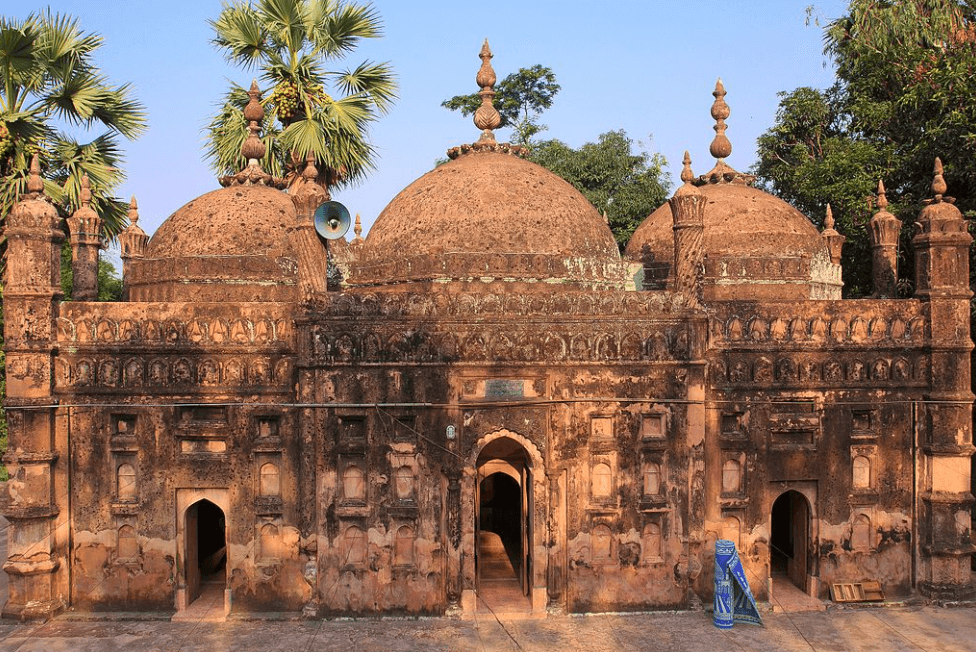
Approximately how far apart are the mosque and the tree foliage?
17.3 feet

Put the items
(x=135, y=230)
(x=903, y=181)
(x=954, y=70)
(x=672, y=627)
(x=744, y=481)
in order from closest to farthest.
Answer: (x=672, y=627) → (x=744, y=481) → (x=135, y=230) → (x=954, y=70) → (x=903, y=181)

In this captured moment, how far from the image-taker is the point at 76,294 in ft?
40.3

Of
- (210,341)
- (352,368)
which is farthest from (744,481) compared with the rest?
(210,341)

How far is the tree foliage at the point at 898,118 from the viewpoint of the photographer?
48.9ft

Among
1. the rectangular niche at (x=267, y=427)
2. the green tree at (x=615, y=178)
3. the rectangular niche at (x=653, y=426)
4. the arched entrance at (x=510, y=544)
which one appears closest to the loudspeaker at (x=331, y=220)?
the rectangular niche at (x=267, y=427)

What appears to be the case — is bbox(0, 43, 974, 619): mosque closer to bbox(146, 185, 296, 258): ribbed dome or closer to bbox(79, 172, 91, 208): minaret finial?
bbox(146, 185, 296, 258): ribbed dome

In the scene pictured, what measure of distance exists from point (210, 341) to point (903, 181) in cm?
1411

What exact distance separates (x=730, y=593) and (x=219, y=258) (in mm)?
8513

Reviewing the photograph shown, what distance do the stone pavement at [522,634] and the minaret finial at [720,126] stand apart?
801 centimetres

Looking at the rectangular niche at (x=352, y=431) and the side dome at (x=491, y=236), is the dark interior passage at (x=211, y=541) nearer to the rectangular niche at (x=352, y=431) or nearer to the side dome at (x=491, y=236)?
the rectangular niche at (x=352, y=431)

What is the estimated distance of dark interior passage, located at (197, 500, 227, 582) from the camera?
40.1 feet

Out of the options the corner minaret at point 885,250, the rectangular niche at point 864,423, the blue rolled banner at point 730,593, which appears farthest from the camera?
the corner minaret at point 885,250

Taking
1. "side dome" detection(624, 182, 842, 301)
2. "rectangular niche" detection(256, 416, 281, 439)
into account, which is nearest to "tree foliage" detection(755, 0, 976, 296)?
"side dome" detection(624, 182, 842, 301)

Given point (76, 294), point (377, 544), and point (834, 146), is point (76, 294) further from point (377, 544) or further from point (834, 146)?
point (834, 146)
